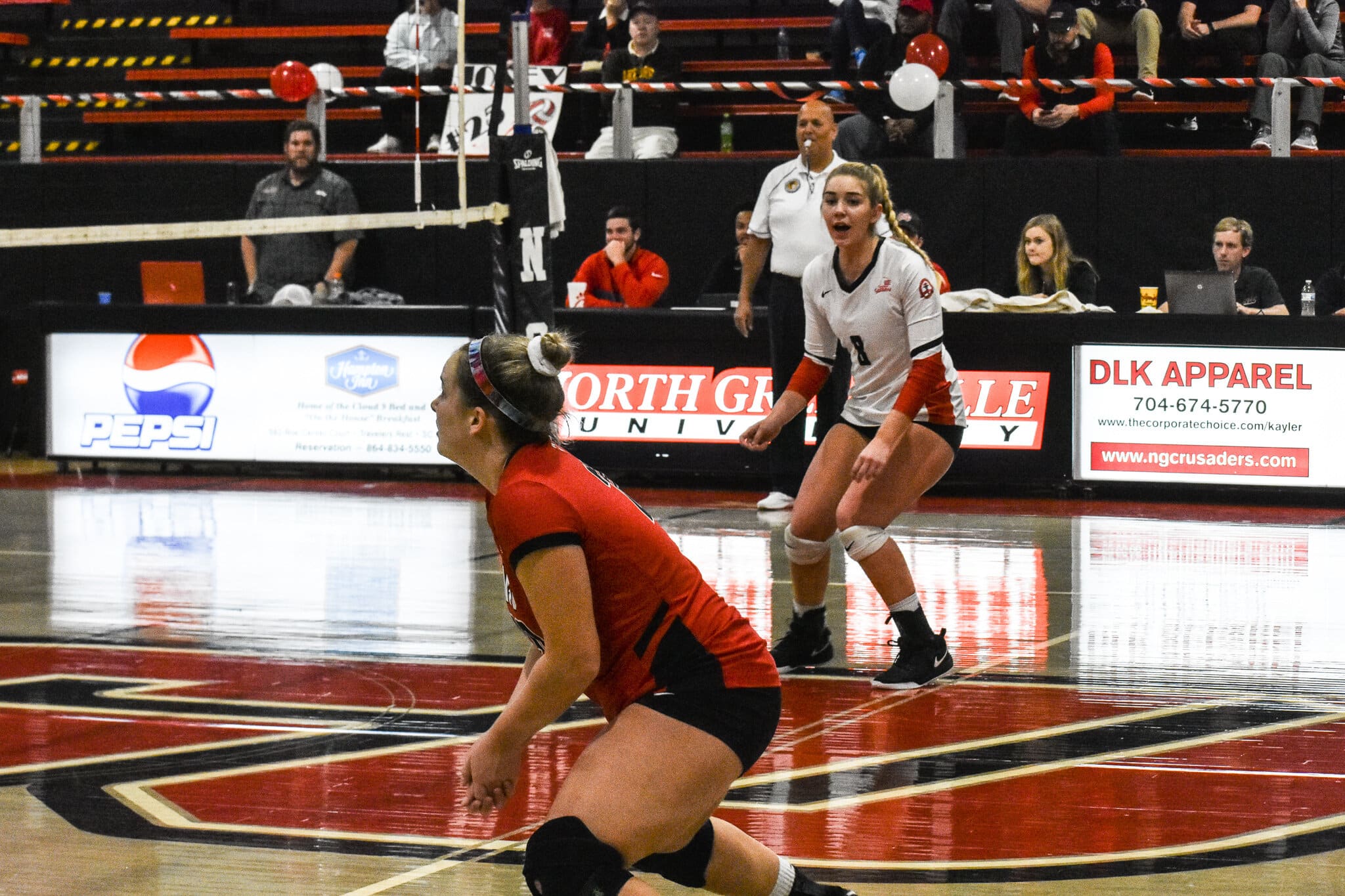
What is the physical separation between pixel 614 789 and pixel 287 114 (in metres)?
14.5

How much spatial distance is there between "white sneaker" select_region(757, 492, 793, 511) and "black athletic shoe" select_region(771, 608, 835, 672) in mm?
4106

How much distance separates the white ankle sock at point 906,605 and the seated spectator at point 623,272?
6213 millimetres

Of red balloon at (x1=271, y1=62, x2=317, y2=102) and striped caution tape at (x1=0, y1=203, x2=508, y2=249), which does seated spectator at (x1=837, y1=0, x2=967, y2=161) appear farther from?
red balloon at (x1=271, y1=62, x2=317, y2=102)

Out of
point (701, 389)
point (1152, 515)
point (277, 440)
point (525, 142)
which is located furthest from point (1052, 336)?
point (277, 440)

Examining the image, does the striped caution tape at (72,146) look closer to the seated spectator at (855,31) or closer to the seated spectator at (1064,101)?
the seated spectator at (855,31)

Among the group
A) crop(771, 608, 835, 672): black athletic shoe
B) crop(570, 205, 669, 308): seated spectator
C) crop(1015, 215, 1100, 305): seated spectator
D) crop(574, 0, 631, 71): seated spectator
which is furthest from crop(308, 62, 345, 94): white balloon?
crop(771, 608, 835, 672): black athletic shoe

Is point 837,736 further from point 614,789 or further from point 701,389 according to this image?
point 701,389

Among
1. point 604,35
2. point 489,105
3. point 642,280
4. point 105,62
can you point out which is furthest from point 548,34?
point 105,62

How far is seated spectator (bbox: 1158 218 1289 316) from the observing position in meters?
11.1

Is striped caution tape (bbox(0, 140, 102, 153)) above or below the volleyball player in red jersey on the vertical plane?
above

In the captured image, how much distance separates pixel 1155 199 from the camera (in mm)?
12977

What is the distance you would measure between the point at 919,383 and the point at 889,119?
760cm

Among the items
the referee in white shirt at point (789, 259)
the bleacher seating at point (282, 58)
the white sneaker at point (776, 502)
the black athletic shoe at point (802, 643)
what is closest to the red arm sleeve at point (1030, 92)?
the bleacher seating at point (282, 58)

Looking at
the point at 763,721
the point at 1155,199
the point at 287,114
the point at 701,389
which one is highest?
the point at 287,114
